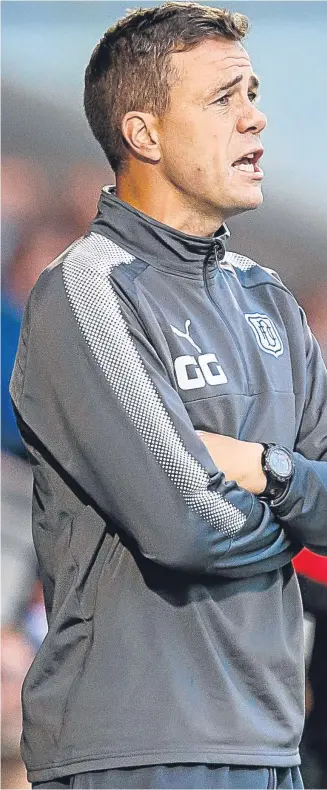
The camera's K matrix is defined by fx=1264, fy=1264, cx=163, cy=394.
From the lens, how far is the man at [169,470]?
192cm

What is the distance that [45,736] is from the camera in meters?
1.98

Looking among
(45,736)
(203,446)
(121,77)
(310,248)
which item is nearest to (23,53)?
(310,248)

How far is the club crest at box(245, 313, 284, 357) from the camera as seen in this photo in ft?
7.31

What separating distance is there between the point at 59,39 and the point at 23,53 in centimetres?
11

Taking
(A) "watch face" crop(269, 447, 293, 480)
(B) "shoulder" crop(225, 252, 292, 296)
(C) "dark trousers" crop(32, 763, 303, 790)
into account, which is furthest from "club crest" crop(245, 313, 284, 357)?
(C) "dark trousers" crop(32, 763, 303, 790)

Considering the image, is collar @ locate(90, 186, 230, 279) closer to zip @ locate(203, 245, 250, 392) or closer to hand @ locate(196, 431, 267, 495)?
zip @ locate(203, 245, 250, 392)

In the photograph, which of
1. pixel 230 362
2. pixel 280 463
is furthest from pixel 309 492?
pixel 230 362

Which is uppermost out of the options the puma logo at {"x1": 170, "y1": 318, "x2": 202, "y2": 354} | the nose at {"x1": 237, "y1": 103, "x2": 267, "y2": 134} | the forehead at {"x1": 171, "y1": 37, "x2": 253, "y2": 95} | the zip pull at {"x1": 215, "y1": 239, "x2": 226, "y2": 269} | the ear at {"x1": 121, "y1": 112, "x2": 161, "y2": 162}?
the forehead at {"x1": 171, "y1": 37, "x2": 253, "y2": 95}

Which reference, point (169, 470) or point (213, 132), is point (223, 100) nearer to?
point (213, 132)

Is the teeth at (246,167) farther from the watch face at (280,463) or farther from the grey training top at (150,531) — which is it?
the watch face at (280,463)

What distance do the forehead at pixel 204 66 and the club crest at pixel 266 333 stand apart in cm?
41

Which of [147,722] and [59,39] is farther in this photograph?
[59,39]

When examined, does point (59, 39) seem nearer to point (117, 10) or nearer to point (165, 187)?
point (117, 10)

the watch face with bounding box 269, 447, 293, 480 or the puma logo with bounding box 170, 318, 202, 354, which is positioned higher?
the puma logo with bounding box 170, 318, 202, 354
